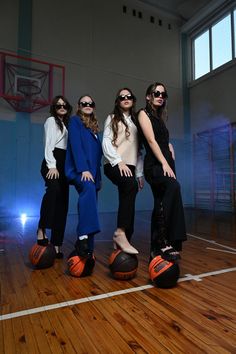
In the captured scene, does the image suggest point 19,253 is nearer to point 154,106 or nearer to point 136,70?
point 154,106

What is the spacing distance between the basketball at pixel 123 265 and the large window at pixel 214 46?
664 cm

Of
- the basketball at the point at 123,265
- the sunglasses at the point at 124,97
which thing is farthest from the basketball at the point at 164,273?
the sunglasses at the point at 124,97

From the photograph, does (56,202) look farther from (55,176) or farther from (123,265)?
(123,265)

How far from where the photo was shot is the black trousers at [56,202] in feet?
6.44

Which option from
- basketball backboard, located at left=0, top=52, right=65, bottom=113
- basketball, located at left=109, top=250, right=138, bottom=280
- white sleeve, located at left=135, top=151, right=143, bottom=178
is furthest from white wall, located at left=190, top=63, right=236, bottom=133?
basketball, located at left=109, top=250, right=138, bottom=280

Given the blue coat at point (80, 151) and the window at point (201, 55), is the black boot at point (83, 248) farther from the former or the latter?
the window at point (201, 55)

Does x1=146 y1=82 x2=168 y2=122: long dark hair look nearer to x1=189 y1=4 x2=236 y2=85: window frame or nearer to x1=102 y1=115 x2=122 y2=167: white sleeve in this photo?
x1=102 y1=115 x2=122 y2=167: white sleeve

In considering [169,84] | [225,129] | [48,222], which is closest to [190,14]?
[169,84]

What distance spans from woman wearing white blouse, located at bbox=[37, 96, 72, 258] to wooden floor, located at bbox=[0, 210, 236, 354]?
0.30 m

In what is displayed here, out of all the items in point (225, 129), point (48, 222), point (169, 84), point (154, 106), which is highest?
point (169, 84)

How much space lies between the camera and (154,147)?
1.74 m

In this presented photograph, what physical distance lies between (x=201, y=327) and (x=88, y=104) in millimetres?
1558

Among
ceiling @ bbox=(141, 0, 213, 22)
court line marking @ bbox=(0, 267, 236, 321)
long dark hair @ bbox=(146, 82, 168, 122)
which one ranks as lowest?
court line marking @ bbox=(0, 267, 236, 321)

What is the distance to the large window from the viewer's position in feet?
21.9
